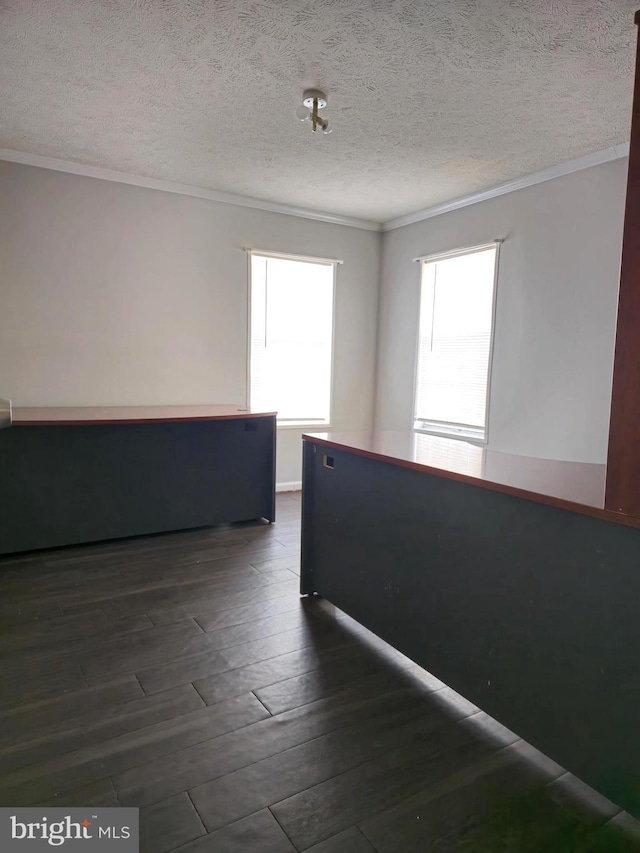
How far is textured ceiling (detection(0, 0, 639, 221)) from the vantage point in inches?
86.3

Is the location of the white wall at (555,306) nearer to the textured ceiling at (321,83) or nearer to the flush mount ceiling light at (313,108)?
the textured ceiling at (321,83)

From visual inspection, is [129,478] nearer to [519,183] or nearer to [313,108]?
[313,108]

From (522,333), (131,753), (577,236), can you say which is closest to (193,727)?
(131,753)

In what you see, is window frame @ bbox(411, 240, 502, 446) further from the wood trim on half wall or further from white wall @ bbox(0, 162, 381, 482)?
the wood trim on half wall

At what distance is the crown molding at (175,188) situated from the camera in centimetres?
383

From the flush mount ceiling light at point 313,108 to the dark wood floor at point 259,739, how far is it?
2646 millimetres

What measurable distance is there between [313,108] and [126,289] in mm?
2216

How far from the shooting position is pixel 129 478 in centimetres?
367

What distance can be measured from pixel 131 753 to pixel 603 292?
3.68 meters

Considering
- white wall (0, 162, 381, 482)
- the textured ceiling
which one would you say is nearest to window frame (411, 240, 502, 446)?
the textured ceiling

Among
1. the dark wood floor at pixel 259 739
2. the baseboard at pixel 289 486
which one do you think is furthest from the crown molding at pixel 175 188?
the dark wood floor at pixel 259 739

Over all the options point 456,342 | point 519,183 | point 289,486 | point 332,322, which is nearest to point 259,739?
point 289,486

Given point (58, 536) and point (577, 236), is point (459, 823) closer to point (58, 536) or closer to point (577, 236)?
point (58, 536)

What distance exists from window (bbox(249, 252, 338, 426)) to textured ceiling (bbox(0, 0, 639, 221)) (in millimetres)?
1107
